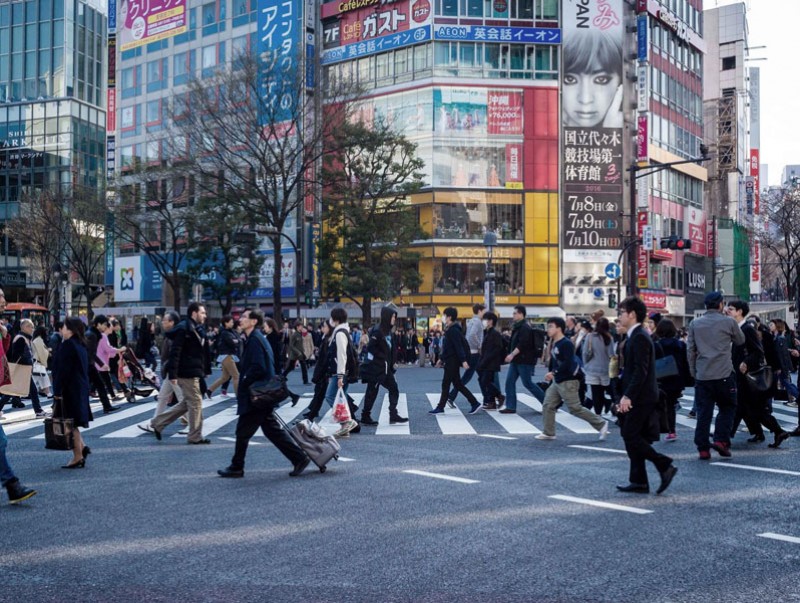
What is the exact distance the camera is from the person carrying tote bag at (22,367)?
451 inches

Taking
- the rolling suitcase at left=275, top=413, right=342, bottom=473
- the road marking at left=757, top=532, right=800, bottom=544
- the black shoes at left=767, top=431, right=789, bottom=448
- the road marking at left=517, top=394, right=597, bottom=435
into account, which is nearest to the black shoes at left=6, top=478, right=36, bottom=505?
the rolling suitcase at left=275, top=413, right=342, bottom=473

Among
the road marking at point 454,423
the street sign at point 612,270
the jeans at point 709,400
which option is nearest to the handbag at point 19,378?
the road marking at point 454,423

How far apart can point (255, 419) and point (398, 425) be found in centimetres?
487

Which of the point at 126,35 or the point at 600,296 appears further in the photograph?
the point at 126,35

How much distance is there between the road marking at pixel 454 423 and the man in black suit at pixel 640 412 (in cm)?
473

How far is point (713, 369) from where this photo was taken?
959 centimetres

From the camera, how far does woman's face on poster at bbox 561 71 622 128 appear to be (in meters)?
49.5

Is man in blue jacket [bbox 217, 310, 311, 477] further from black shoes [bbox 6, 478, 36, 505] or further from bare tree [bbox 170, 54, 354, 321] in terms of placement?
bare tree [bbox 170, 54, 354, 321]

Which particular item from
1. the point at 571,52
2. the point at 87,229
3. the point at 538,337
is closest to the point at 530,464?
the point at 538,337

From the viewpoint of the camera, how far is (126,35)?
210 feet

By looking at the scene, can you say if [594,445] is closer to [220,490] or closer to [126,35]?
[220,490]

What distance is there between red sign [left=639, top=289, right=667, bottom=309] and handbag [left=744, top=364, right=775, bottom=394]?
4288cm

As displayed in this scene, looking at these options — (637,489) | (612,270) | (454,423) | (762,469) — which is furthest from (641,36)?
(637,489)

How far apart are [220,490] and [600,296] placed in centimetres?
4288
